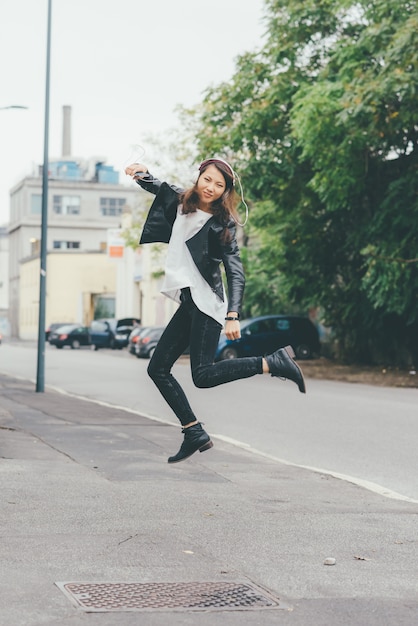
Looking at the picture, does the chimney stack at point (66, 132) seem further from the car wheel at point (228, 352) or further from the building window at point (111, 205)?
the car wheel at point (228, 352)

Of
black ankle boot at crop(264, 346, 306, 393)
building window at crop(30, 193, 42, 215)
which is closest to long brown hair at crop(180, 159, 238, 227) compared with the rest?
black ankle boot at crop(264, 346, 306, 393)

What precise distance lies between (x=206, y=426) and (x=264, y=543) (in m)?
9.48

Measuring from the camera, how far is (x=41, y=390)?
21.8 meters

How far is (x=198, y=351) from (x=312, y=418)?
10695mm

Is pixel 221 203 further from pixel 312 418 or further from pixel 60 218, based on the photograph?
pixel 60 218

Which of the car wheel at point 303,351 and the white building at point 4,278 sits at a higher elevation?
the white building at point 4,278

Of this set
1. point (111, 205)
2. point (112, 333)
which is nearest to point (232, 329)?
point (112, 333)

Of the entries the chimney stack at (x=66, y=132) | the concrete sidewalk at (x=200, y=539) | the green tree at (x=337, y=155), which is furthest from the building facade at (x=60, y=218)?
the concrete sidewalk at (x=200, y=539)

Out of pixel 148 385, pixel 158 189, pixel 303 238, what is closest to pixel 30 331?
pixel 303 238

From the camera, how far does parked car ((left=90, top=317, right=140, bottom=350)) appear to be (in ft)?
185

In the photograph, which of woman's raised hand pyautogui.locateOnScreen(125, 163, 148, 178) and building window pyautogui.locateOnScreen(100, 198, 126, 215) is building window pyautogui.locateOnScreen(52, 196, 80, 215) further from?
woman's raised hand pyautogui.locateOnScreen(125, 163, 148, 178)

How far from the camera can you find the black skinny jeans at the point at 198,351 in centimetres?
635

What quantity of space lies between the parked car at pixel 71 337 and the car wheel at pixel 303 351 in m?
22.5

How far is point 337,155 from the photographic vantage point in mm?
27781
